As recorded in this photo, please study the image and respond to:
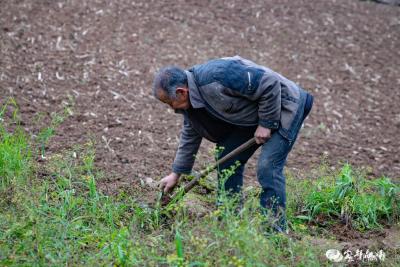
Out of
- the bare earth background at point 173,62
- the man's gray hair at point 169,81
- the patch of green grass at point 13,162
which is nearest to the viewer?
the man's gray hair at point 169,81

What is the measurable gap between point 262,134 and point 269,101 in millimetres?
237

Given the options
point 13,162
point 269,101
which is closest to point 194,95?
point 269,101

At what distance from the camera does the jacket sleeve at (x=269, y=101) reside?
4.12 meters

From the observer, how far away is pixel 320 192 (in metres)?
5.09

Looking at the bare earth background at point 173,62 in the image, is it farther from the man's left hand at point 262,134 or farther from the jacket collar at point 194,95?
the man's left hand at point 262,134

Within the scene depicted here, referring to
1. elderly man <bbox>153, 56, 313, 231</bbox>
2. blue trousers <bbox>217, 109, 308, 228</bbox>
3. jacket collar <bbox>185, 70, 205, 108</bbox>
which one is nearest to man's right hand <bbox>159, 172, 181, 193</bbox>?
elderly man <bbox>153, 56, 313, 231</bbox>

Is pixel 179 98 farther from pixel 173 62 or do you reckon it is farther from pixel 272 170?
pixel 173 62

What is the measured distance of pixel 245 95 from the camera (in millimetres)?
4137

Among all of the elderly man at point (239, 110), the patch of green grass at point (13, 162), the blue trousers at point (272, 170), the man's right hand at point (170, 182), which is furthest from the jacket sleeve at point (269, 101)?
the patch of green grass at point (13, 162)

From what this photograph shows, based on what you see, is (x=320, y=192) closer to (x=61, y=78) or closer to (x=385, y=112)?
(x=385, y=112)

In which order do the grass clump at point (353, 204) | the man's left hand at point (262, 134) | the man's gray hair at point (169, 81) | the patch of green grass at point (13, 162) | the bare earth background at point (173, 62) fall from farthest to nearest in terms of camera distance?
1. the bare earth background at point (173, 62)
2. the grass clump at point (353, 204)
3. the patch of green grass at point (13, 162)
4. the man's left hand at point (262, 134)
5. the man's gray hair at point (169, 81)

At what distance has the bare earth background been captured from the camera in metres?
6.23

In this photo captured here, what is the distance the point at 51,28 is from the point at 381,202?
15.8 ft

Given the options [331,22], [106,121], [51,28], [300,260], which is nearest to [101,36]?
[51,28]
